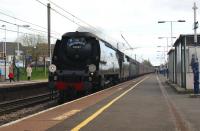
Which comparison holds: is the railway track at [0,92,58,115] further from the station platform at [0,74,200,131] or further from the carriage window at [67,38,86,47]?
the station platform at [0,74,200,131]

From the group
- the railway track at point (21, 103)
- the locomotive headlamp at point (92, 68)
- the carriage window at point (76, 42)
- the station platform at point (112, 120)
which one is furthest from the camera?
the carriage window at point (76, 42)

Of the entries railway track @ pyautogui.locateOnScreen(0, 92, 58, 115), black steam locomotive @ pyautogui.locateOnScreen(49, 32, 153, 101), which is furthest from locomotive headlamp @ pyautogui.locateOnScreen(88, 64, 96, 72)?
railway track @ pyautogui.locateOnScreen(0, 92, 58, 115)

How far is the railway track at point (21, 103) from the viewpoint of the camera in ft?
75.4

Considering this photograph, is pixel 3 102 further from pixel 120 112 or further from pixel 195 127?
pixel 195 127

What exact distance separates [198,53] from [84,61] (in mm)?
7231

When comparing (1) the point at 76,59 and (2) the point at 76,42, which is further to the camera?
(2) the point at 76,42

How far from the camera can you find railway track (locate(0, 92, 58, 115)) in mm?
22972

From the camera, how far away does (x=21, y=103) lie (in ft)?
87.7

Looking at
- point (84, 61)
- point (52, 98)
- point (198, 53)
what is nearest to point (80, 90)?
point (84, 61)

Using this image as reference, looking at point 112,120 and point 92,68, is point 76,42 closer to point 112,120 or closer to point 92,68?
point 92,68

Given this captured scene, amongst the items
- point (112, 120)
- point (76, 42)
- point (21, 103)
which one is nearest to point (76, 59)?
point (76, 42)

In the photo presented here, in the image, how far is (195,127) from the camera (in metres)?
12.2

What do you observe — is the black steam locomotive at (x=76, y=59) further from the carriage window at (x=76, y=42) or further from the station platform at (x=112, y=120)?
the station platform at (x=112, y=120)

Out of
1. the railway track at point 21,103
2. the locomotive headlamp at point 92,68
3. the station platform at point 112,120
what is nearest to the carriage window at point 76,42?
the locomotive headlamp at point 92,68
